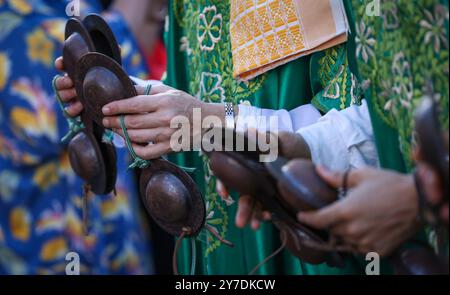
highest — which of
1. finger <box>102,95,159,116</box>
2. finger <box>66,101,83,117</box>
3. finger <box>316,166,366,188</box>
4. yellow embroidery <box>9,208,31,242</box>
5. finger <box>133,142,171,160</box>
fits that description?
finger <box>66,101,83,117</box>

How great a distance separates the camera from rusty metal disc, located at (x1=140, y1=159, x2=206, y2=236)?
1.14 metres

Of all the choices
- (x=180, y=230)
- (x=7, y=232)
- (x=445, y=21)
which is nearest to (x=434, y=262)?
(x=445, y=21)

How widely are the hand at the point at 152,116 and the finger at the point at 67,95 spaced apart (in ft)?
0.68

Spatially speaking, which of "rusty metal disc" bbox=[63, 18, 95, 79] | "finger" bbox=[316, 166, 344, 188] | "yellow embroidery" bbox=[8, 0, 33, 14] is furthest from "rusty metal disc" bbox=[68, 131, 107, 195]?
"yellow embroidery" bbox=[8, 0, 33, 14]

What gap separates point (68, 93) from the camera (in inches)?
54.1

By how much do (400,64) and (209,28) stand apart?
60cm

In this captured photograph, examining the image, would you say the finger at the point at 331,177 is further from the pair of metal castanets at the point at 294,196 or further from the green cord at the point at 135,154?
the green cord at the point at 135,154

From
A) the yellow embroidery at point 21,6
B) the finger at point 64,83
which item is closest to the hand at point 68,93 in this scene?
the finger at point 64,83

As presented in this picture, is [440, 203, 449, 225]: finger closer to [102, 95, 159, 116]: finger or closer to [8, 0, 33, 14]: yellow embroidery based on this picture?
[102, 95, 159, 116]: finger

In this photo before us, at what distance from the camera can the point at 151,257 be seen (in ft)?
7.51

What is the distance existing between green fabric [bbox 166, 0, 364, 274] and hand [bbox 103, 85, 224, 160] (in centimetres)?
20

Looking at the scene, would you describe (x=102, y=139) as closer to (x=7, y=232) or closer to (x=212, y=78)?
(x=212, y=78)
